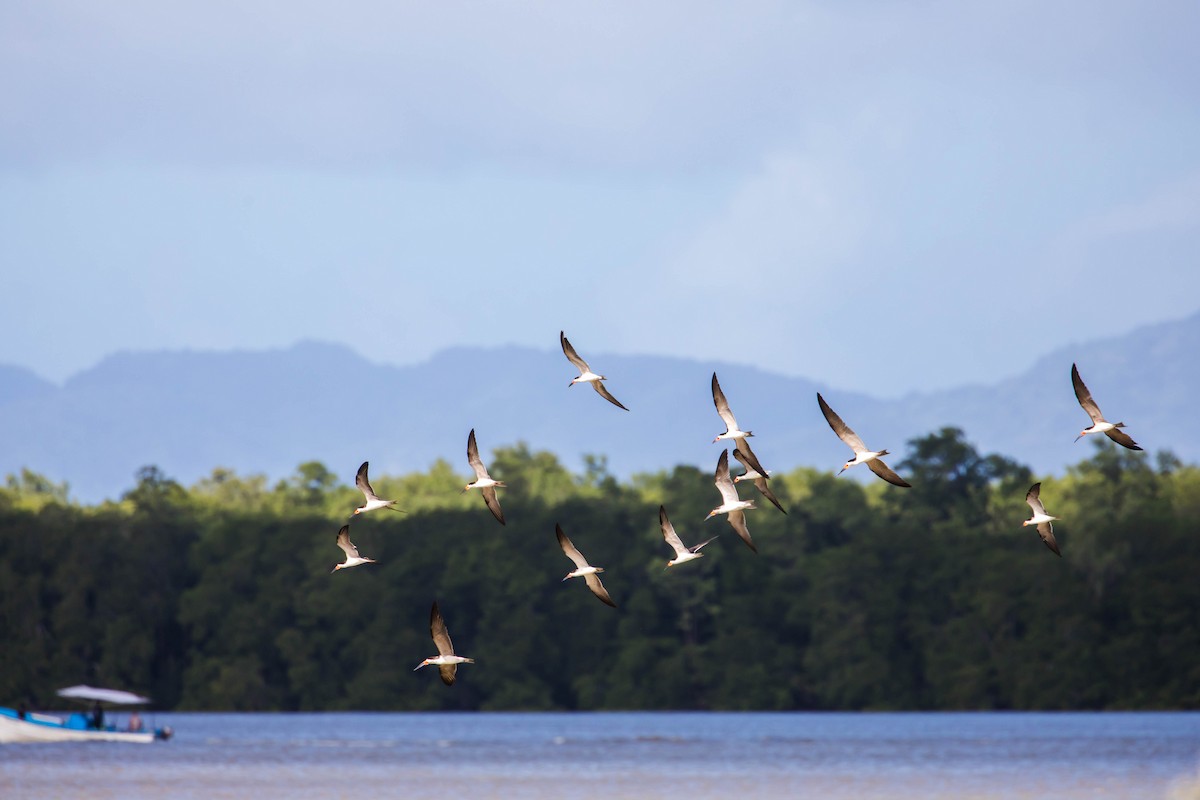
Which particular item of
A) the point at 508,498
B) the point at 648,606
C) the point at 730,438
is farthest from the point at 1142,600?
the point at 730,438

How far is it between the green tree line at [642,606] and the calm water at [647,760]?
4.44m

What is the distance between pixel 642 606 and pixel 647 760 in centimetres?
4271

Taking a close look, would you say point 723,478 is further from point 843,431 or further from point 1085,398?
point 1085,398

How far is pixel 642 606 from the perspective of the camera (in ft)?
386

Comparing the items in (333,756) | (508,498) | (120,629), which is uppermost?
(508,498)

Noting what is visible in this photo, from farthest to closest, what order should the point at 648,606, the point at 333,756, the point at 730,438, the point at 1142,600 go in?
1. the point at 648,606
2. the point at 1142,600
3. the point at 333,756
4. the point at 730,438

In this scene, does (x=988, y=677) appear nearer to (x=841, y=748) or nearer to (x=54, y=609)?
(x=841, y=748)

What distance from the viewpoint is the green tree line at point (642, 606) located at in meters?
110

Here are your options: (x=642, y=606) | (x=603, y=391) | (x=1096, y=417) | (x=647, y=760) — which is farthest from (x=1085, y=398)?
(x=642, y=606)

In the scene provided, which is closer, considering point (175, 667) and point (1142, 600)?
point (1142, 600)

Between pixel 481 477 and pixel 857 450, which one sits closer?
pixel 857 450

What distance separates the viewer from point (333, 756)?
3120 inches

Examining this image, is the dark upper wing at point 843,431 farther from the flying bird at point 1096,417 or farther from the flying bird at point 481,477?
the flying bird at point 481,477

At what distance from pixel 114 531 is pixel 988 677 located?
50.1 metres
